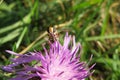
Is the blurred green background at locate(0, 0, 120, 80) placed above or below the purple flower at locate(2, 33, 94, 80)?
above

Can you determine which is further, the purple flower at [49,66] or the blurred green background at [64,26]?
the blurred green background at [64,26]

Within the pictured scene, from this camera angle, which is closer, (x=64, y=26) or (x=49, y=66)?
(x=49, y=66)

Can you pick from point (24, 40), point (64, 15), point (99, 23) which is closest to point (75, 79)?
point (24, 40)

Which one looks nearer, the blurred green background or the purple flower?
the purple flower

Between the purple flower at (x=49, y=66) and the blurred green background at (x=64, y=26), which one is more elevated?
the blurred green background at (x=64, y=26)
